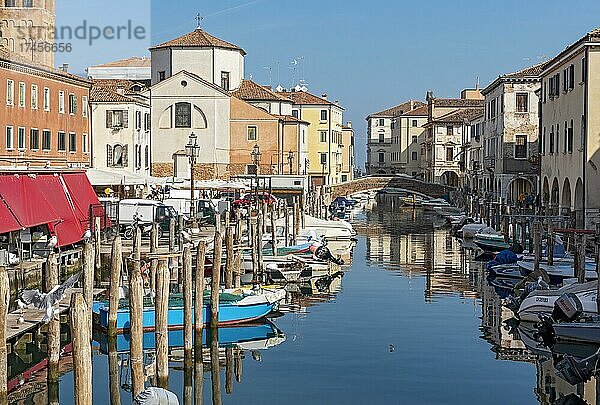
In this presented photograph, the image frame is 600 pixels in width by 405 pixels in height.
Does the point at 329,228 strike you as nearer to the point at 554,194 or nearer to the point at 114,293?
the point at 554,194

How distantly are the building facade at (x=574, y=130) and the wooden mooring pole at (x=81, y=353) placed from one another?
78.8 ft

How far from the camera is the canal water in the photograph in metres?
17.6

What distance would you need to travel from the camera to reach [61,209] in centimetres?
3228

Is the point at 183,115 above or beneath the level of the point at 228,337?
above

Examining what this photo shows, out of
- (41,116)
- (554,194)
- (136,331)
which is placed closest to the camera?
(136,331)

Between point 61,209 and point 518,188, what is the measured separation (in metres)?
28.5

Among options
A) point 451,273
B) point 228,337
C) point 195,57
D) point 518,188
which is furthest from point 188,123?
point 228,337

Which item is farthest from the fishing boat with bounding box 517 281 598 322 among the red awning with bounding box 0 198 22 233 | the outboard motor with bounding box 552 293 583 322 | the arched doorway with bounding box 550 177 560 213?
the arched doorway with bounding box 550 177 560 213

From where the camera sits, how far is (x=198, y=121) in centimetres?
5738

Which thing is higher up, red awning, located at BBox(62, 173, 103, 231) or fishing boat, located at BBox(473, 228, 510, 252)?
red awning, located at BBox(62, 173, 103, 231)

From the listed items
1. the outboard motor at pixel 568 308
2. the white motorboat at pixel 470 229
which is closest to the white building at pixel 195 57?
the white motorboat at pixel 470 229

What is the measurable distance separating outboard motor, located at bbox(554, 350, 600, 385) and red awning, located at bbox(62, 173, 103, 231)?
64.7 feet

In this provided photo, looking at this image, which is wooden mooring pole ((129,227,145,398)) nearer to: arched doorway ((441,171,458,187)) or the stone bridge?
the stone bridge

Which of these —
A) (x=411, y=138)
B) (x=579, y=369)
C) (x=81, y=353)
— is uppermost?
(x=411, y=138)
